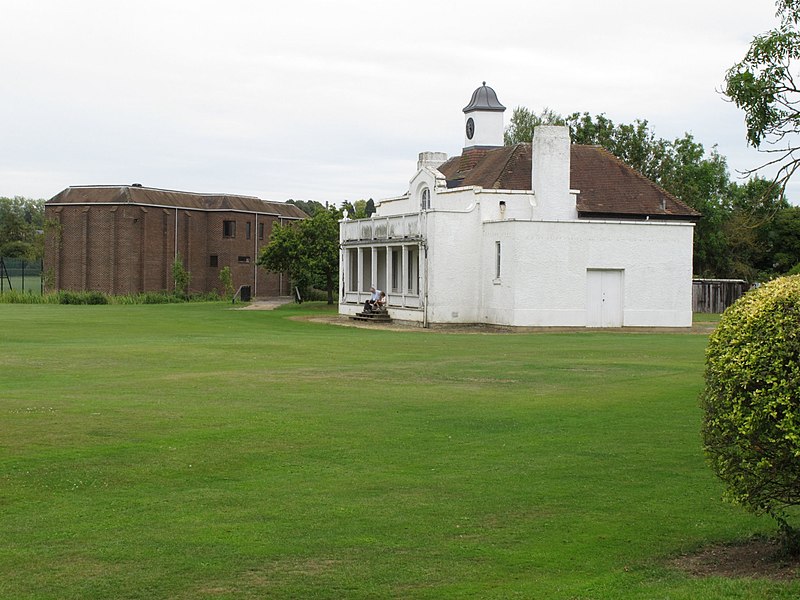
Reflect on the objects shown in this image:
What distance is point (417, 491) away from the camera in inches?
414

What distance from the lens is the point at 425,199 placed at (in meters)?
49.5

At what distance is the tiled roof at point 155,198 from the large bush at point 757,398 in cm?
7124

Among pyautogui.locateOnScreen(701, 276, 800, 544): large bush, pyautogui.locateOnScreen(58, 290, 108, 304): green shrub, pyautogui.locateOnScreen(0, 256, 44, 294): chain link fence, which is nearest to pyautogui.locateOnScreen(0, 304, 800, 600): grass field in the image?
pyautogui.locateOnScreen(701, 276, 800, 544): large bush

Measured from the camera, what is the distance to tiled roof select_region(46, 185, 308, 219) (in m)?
76.6

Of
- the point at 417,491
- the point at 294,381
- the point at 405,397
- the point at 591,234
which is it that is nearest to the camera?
the point at 417,491

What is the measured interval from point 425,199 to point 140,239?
109 feet

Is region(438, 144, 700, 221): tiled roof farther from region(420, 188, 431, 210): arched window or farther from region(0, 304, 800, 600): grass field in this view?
region(0, 304, 800, 600): grass field

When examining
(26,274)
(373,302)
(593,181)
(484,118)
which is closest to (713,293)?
(593,181)

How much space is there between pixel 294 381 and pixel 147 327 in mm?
20887

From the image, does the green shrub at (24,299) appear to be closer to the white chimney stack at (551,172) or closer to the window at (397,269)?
the window at (397,269)

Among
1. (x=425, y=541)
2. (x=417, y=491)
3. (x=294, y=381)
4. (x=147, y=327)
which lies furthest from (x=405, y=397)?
(x=147, y=327)

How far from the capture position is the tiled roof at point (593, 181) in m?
48.0

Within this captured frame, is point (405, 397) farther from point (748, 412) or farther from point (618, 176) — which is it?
point (618, 176)

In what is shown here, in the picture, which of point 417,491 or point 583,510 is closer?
point 583,510
